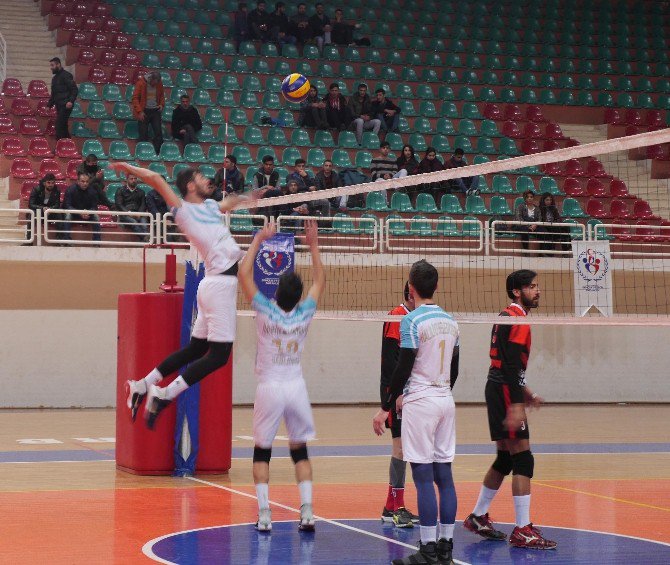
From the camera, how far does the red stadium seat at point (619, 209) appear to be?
25250 millimetres

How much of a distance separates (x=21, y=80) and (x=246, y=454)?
571 inches

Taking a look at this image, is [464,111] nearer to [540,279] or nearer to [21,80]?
[540,279]

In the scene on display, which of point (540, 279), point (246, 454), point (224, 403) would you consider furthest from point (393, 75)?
point (224, 403)

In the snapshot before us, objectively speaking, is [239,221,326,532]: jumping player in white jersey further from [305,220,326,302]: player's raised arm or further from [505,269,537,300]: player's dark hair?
[505,269,537,300]: player's dark hair

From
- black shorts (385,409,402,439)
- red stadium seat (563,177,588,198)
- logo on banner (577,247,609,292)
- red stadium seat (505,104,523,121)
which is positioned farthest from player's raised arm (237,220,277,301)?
red stadium seat (505,104,523,121)

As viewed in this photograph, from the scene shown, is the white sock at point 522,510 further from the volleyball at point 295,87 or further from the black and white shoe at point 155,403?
the volleyball at point 295,87

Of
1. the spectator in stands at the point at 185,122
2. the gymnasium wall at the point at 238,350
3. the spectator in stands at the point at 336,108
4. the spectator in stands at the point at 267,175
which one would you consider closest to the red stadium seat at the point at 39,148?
the spectator in stands at the point at 185,122

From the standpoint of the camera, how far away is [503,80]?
97.8 feet

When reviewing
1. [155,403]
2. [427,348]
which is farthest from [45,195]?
[427,348]

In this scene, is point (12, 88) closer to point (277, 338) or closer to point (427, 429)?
point (277, 338)

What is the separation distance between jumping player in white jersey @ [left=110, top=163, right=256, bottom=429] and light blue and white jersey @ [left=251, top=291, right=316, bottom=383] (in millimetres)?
240

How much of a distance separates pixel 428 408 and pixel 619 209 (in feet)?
60.8

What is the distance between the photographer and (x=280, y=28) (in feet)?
92.4

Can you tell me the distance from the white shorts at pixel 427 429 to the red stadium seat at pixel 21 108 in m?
18.3
